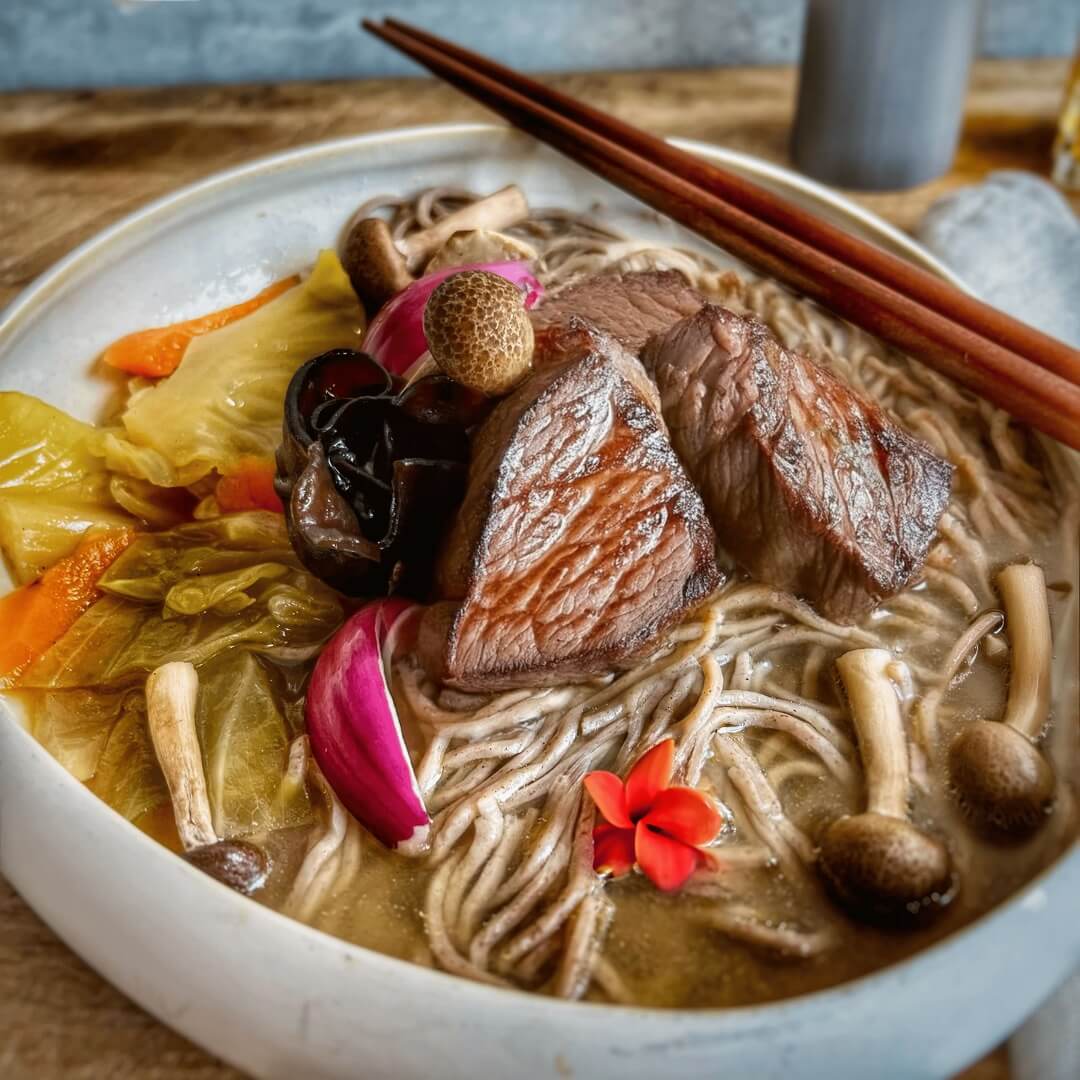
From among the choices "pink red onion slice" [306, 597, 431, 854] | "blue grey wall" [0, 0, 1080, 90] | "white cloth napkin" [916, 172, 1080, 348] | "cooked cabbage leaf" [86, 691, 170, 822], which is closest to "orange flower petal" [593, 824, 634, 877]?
"pink red onion slice" [306, 597, 431, 854]

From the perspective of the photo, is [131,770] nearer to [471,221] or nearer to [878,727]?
[878,727]

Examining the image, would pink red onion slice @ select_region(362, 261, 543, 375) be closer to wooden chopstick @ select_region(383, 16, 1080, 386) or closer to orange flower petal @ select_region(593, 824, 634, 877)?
wooden chopstick @ select_region(383, 16, 1080, 386)

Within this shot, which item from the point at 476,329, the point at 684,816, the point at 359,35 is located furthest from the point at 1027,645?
the point at 359,35

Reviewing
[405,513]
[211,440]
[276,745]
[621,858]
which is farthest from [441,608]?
[211,440]

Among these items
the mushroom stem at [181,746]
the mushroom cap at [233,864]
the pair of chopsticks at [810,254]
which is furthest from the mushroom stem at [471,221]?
the mushroom cap at [233,864]

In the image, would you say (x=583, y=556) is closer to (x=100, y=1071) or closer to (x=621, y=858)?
(x=621, y=858)
